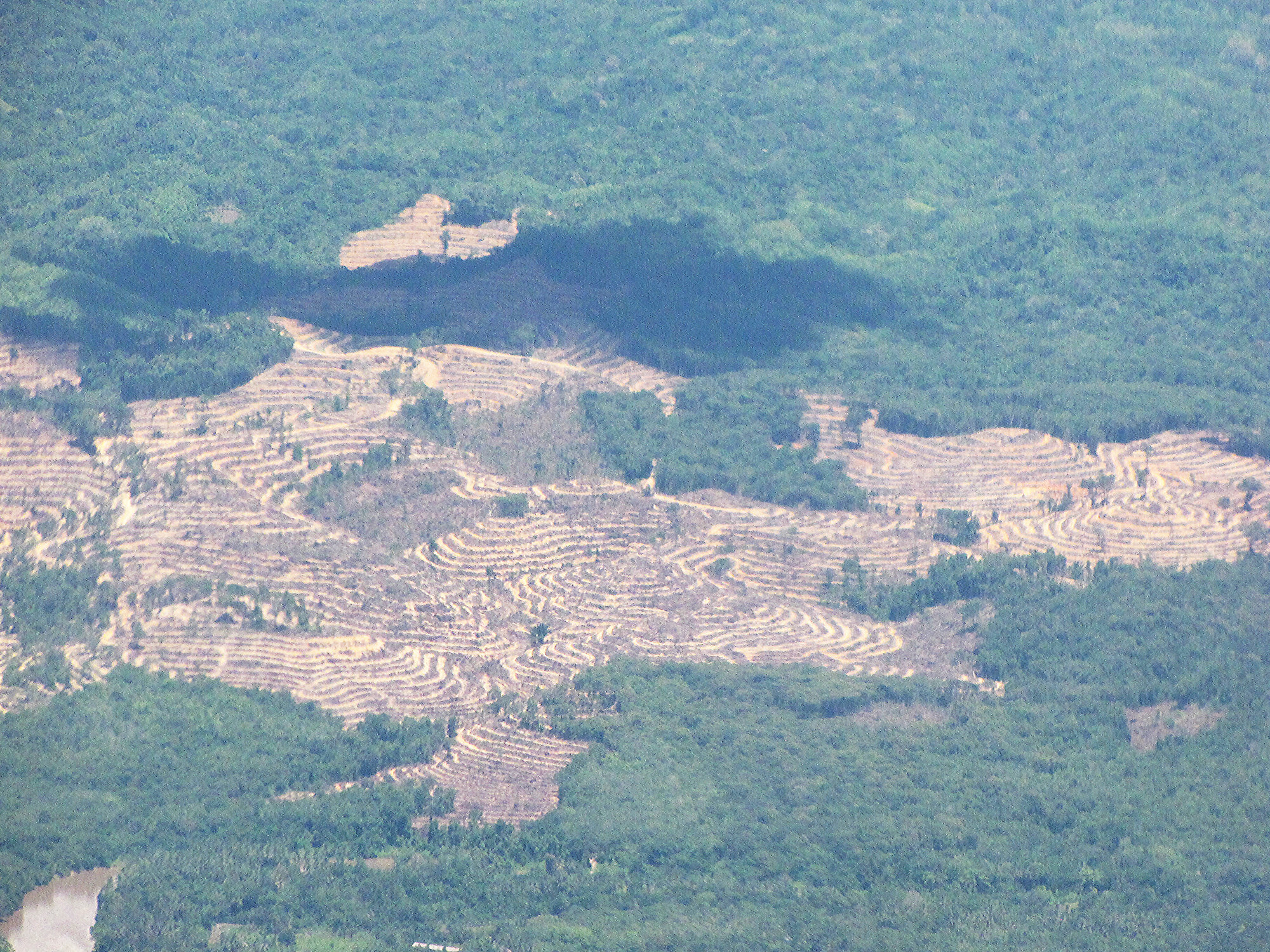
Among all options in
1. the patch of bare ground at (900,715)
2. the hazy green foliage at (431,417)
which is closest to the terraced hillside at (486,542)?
the hazy green foliage at (431,417)

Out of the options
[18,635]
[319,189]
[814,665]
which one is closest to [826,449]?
[814,665]

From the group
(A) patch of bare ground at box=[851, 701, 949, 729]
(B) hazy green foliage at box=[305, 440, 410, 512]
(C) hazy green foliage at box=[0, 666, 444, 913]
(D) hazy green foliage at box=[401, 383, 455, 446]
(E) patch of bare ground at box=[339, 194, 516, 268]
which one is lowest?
(C) hazy green foliage at box=[0, 666, 444, 913]

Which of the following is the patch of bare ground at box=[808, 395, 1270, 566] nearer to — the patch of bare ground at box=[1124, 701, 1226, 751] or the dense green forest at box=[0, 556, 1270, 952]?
the dense green forest at box=[0, 556, 1270, 952]

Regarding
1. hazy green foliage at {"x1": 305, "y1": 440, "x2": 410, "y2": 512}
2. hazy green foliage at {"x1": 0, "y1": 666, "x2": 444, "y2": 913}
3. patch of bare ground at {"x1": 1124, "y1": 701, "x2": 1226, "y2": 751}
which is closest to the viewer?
hazy green foliage at {"x1": 0, "y1": 666, "x2": 444, "y2": 913}

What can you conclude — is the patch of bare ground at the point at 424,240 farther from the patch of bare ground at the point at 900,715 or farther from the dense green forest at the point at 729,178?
the patch of bare ground at the point at 900,715

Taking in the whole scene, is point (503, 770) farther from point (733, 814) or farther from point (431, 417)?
point (431, 417)

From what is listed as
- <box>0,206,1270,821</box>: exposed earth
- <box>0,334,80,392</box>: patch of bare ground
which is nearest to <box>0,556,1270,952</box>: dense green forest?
<box>0,206,1270,821</box>: exposed earth

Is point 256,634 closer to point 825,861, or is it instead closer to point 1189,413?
point 825,861
